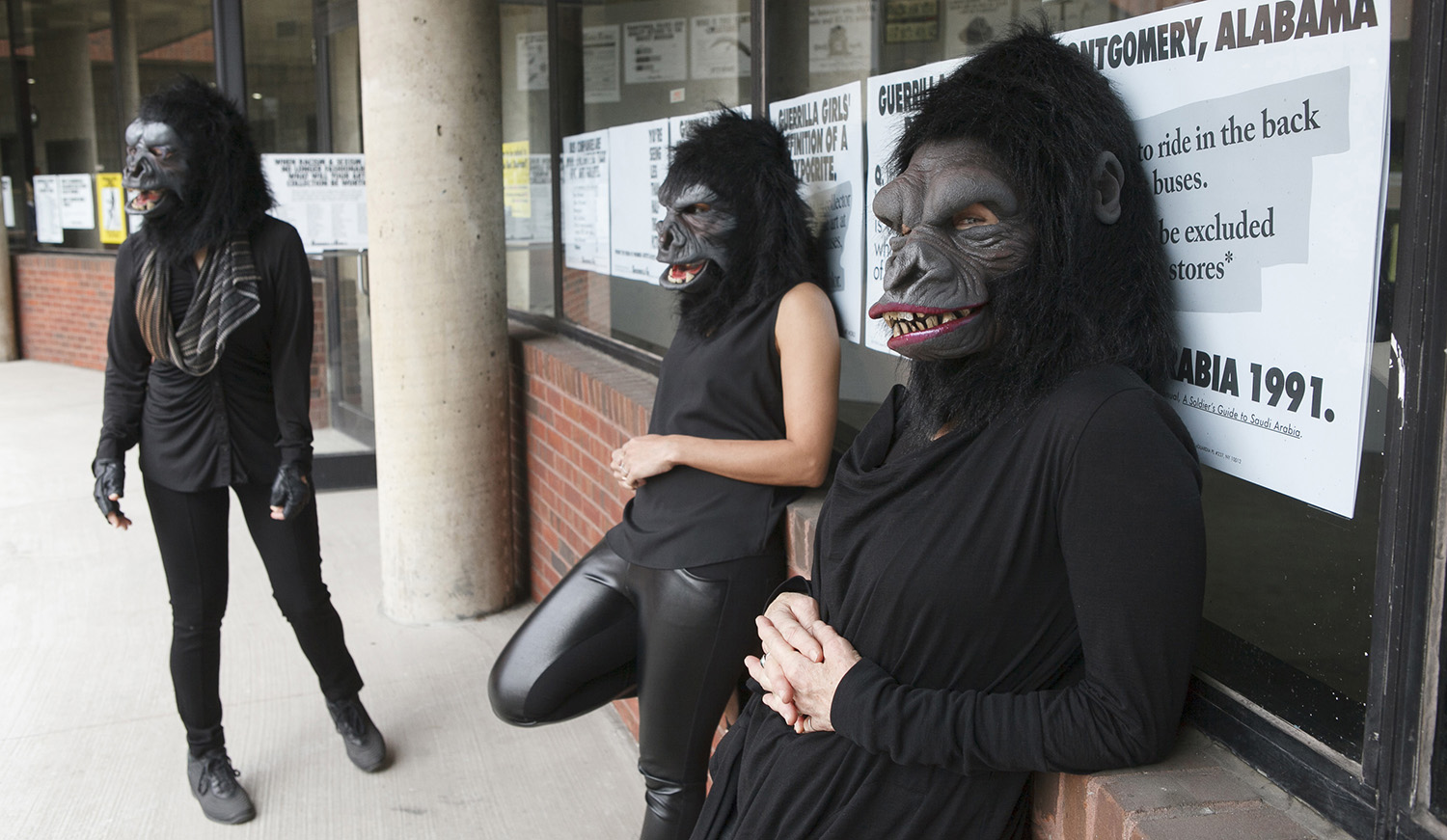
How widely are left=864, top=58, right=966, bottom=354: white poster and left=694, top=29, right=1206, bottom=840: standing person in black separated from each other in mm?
880

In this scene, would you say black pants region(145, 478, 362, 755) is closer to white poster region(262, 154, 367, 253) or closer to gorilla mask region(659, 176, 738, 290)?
gorilla mask region(659, 176, 738, 290)

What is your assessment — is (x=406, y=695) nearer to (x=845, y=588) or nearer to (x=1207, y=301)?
(x=845, y=588)

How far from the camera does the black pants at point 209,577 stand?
11.0 feet

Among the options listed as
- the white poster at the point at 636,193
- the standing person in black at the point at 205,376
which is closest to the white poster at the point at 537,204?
the white poster at the point at 636,193

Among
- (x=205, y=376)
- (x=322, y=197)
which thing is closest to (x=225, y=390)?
(x=205, y=376)

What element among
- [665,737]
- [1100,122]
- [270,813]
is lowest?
[270,813]

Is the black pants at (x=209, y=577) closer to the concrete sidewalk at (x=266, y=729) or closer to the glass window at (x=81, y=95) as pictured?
the concrete sidewalk at (x=266, y=729)

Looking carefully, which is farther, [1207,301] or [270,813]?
[270,813]

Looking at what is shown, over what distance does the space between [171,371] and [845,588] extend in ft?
8.04

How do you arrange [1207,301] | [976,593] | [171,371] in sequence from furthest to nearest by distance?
[171,371]
[1207,301]
[976,593]

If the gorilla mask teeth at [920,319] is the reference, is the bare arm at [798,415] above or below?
below

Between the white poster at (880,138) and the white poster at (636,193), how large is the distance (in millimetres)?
1274

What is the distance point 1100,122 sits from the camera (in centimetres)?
151

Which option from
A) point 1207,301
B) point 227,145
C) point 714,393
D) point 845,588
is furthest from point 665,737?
point 227,145
